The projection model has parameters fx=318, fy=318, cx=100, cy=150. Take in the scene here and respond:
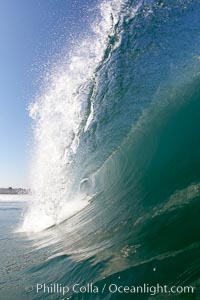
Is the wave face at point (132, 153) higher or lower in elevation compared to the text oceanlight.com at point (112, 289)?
higher

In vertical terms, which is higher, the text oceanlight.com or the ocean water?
the ocean water

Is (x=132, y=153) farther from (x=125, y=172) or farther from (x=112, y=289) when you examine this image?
(x=112, y=289)

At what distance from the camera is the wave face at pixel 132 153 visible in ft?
12.9

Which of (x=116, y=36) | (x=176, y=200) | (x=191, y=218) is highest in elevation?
(x=116, y=36)

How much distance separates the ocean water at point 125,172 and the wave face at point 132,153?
0.08 ft

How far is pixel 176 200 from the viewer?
4613mm

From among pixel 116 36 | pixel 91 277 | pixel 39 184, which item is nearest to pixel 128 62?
pixel 116 36

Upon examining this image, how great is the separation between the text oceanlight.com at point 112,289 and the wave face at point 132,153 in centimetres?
11

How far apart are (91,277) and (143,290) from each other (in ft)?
2.66

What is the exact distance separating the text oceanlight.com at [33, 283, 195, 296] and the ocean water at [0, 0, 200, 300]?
0.02m

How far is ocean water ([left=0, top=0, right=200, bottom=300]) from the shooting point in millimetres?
3654

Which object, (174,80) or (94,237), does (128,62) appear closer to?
(174,80)

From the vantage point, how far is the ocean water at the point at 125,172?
3654 mm

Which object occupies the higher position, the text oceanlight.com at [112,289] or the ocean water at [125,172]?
the ocean water at [125,172]
